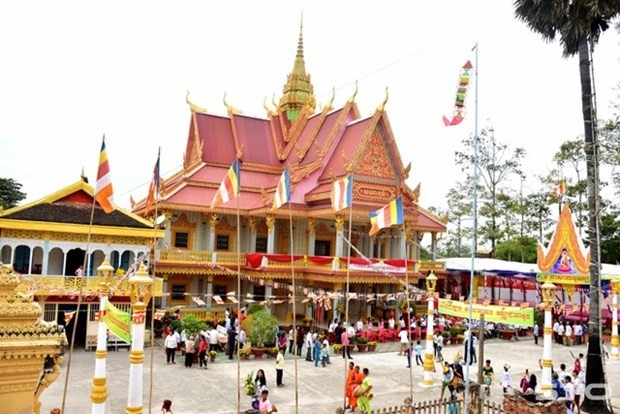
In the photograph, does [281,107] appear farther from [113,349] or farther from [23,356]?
[23,356]

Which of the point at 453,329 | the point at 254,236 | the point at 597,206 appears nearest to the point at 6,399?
the point at 597,206

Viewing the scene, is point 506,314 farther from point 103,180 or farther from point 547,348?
point 103,180

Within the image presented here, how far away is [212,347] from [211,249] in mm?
9188

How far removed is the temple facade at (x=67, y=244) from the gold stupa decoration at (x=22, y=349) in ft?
54.6

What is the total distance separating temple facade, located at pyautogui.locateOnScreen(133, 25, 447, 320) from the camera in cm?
2739

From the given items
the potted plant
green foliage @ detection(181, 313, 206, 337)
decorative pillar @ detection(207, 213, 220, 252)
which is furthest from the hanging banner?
decorative pillar @ detection(207, 213, 220, 252)

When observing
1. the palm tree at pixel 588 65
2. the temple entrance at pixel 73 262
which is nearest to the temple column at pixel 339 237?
the palm tree at pixel 588 65

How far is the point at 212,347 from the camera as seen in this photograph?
66.9 feet

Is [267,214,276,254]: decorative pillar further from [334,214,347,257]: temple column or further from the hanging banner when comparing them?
the hanging banner

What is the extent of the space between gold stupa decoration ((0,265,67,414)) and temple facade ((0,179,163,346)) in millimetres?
16637

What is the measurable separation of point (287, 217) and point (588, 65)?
17475 mm

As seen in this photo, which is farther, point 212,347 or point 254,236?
point 254,236

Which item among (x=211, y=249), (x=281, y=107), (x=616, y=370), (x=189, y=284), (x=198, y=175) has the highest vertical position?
(x=281, y=107)

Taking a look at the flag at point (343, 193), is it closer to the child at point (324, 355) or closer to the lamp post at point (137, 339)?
the lamp post at point (137, 339)
